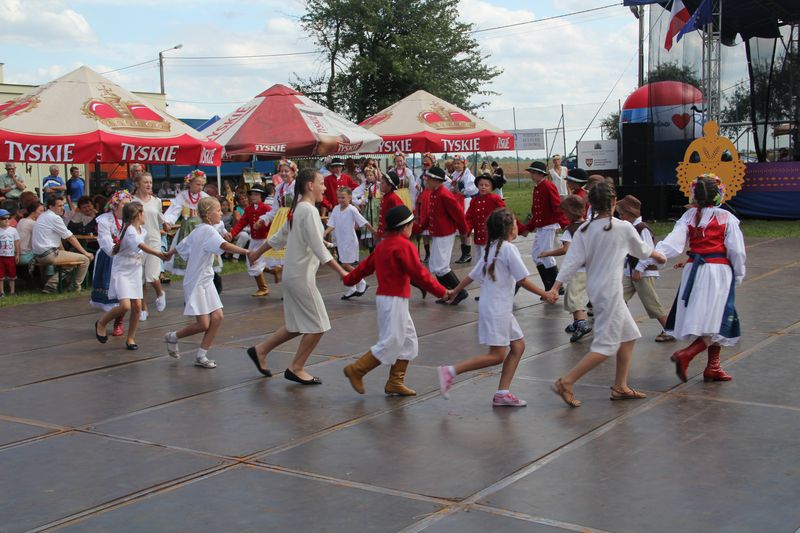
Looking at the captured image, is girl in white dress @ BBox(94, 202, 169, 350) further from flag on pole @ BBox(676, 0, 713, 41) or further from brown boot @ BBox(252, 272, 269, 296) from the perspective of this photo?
flag on pole @ BBox(676, 0, 713, 41)

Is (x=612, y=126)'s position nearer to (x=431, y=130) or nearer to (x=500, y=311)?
(x=431, y=130)

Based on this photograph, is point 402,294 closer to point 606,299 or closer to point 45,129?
point 606,299

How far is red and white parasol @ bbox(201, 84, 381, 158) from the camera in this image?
17.2 meters

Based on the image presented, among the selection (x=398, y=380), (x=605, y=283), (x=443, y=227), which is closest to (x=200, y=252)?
(x=398, y=380)

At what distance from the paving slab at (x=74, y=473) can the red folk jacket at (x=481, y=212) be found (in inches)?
274

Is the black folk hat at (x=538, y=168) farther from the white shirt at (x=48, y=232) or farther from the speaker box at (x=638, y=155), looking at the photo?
the speaker box at (x=638, y=155)

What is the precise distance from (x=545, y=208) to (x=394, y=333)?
508 centimetres

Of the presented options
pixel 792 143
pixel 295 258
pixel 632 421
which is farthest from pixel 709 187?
pixel 792 143

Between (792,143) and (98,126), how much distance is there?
16.6m

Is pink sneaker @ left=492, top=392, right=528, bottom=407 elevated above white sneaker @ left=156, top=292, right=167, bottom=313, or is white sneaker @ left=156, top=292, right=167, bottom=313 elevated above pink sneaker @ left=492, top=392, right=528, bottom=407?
white sneaker @ left=156, top=292, right=167, bottom=313

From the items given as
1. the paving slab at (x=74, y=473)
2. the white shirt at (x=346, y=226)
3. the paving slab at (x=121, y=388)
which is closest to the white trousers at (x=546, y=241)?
the white shirt at (x=346, y=226)

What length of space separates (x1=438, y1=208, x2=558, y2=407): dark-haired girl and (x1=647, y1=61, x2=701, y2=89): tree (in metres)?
18.3

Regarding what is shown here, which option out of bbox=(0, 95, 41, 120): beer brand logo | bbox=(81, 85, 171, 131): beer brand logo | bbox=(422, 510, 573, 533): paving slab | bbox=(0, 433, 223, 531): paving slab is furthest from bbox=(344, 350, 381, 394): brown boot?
bbox=(0, 95, 41, 120): beer brand logo

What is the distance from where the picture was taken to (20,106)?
14453 millimetres
